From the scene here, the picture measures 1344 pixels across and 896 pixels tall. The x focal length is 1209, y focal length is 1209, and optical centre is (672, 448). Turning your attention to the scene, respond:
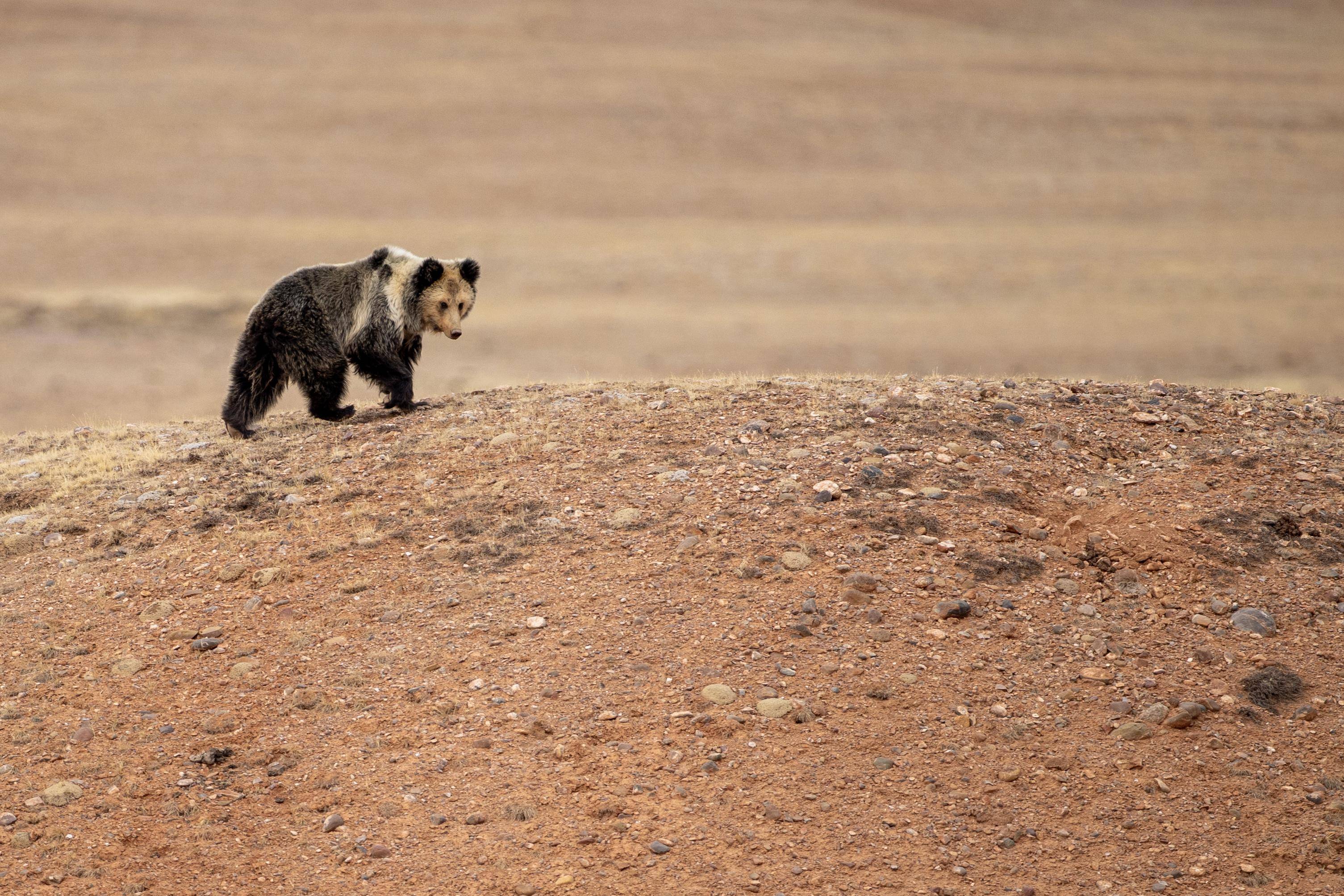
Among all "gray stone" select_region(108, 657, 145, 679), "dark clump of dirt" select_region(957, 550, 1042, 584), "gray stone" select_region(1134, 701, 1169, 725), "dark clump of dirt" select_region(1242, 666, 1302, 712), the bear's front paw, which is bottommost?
"gray stone" select_region(1134, 701, 1169, 725)

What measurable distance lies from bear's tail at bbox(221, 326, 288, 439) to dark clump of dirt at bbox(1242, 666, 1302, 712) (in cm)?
781


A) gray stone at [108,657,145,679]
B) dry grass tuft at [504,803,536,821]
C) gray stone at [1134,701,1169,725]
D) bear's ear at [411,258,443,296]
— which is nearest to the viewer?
dry grass tuft at [504,803,536,821]

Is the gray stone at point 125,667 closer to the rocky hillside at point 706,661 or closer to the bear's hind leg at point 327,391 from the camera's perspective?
the rocky hillside at point 706,661

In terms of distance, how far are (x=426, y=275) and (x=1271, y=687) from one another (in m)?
6.96

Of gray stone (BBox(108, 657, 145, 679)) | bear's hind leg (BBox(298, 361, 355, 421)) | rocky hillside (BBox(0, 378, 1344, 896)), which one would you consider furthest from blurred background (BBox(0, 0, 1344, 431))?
gray stone (BBox(108, 657, 145, 679))

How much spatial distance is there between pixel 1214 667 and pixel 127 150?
49.8 metres

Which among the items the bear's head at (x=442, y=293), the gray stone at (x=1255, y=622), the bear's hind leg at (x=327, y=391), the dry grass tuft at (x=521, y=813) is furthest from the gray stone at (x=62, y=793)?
the gray stone at (x=1255, y=622)

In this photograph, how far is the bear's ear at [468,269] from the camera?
1034cm

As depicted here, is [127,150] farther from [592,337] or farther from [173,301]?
[592,337]

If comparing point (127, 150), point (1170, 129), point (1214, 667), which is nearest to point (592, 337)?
point (1214, 667)

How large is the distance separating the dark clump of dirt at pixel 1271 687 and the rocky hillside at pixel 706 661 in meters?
0.02

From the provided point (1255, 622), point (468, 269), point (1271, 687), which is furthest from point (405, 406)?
point (1271, 687)

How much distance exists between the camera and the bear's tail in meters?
10.3

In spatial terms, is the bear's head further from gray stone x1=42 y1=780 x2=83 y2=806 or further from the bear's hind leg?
gray stone x1=42 y1=780 x2=83 y2=806
